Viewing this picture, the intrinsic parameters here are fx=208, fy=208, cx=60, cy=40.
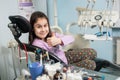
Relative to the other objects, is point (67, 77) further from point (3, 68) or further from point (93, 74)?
point (3, 68)

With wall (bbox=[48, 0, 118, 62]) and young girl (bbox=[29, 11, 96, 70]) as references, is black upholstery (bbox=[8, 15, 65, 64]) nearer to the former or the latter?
young girl (bbox=[29, 11, 96, 70])

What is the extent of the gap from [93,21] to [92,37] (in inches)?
5.5

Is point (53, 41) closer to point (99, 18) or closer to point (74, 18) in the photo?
point (99, 18)

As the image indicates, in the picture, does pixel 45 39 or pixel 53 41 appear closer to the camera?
pixel 53 41

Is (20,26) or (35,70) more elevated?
(20,26)

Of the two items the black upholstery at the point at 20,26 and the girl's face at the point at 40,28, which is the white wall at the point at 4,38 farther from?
the black upholstery at the point at 20,26

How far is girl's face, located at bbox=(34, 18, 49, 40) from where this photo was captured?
1.34m

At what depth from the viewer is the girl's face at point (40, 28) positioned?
4.40ft

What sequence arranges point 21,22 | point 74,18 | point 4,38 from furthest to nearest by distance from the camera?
1. point 74,18
2. point 4,38
3. point 21,22

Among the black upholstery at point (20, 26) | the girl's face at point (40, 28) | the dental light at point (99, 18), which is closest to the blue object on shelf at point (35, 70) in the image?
the black upholstery at point (20, 26)

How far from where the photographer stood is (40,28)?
1351 millimetres

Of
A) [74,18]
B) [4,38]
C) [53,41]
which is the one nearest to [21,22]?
[53,41]

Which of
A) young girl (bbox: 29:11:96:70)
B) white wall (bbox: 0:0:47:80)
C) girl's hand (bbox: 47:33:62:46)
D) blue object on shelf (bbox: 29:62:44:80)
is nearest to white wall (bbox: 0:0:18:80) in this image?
white wall (bbox: 0:0:47:80)

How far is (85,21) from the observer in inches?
60.8
